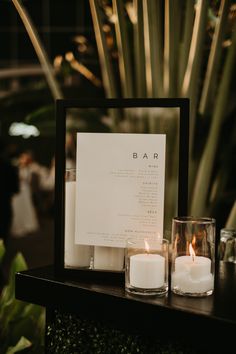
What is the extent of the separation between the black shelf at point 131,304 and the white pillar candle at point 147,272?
0.07ft

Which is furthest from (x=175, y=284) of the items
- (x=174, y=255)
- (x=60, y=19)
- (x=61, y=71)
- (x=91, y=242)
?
(x=60, y=19)

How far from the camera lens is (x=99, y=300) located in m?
0.84

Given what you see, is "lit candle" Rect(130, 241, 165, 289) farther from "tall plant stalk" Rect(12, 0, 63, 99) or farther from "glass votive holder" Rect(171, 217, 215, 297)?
"tall plant stalk" Rect(12, 0, 63, 99)

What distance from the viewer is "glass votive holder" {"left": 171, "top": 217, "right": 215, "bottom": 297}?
0.82 meters

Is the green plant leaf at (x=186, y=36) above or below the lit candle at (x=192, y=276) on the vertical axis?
above

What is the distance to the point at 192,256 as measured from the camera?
2.77 feet

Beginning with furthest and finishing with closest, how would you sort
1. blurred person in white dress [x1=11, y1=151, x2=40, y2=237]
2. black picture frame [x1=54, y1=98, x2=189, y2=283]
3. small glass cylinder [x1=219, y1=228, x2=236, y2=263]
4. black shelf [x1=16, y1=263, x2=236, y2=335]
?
1. blurred person in white dress [x1=11, y1=151, x2=40, y2=237]
2. small glass cylinder [x1=219, y1=228, x2=236, y2=263]
3. black picture frame [x1=54, y1=98, x2=189, y2=283]
4. black shelf [x1=16, y1=263, x2=236, y2=335]

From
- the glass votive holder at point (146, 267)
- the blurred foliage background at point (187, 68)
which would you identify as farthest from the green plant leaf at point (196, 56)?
the glass votive holder at point (146, 267)

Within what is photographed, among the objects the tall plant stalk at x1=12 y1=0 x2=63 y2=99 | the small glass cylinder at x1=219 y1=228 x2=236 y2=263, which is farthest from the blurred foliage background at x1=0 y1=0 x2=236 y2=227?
the small glass cylinder at x1=219 y1=228 x2=236 y2=263

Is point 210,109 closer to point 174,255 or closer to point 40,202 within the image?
point 174,255

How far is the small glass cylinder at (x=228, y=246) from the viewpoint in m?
1.03

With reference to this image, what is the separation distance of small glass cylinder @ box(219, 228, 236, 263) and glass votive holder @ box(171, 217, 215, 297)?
0.18 m

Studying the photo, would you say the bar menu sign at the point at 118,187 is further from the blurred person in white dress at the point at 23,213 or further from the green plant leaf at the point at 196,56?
the blurred person in white dress at the point at 23,213

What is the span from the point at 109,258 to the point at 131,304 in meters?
0.14
